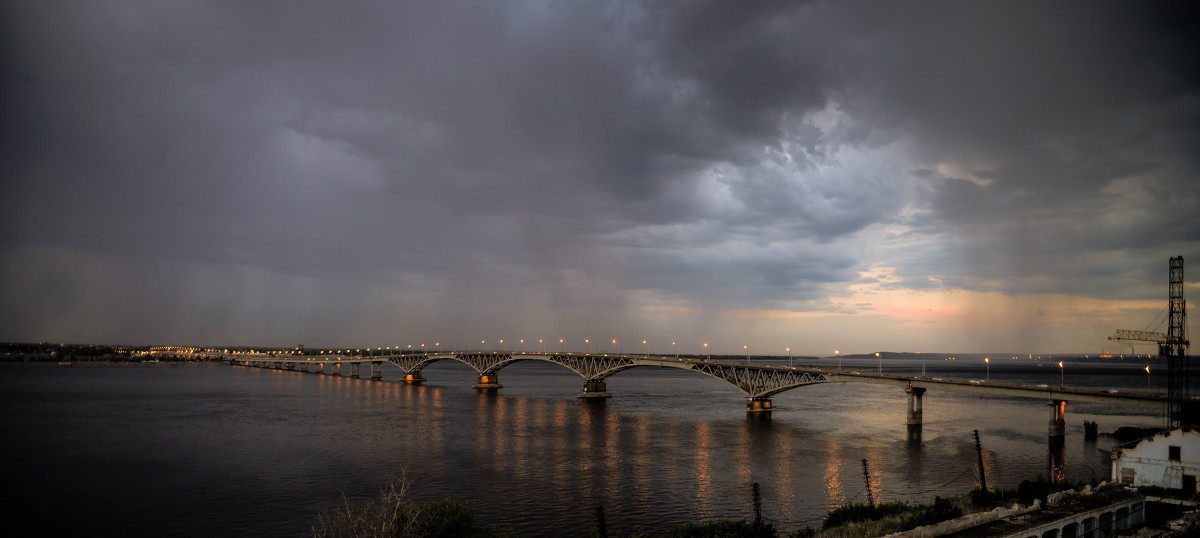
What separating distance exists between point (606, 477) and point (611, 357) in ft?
270

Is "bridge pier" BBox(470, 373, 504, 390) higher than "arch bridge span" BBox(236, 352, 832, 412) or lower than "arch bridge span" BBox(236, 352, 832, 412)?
lower

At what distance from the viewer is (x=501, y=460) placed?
57375mm

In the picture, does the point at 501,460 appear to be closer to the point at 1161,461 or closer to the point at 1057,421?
the point at 1161,461

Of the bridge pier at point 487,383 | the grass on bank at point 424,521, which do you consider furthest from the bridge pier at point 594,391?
the grass on bank at point 424,521

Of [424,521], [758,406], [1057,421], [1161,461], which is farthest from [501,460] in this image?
[1057,421]

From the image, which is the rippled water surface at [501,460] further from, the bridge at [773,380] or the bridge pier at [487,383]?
the bridge pier at [487,383]

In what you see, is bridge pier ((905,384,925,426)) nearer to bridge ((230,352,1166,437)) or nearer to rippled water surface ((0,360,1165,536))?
bridge ((230,352,1166,437))

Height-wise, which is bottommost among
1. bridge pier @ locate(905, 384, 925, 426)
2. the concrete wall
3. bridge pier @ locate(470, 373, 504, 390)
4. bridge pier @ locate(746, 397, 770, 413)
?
bridge pier @ locate(470, 373, 504, 390)

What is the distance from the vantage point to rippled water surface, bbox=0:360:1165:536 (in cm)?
4072

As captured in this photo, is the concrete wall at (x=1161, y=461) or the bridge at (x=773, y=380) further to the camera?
the bridge at (x=773, y=380)

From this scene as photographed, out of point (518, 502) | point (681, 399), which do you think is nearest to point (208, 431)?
point (518, 502)

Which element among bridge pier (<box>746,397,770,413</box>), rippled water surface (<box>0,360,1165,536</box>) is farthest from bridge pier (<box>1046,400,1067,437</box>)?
bridge pier (<box>746,397,770,413</box>)

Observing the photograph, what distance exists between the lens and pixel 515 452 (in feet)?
202

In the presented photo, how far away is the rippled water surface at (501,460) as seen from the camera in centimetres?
4072
